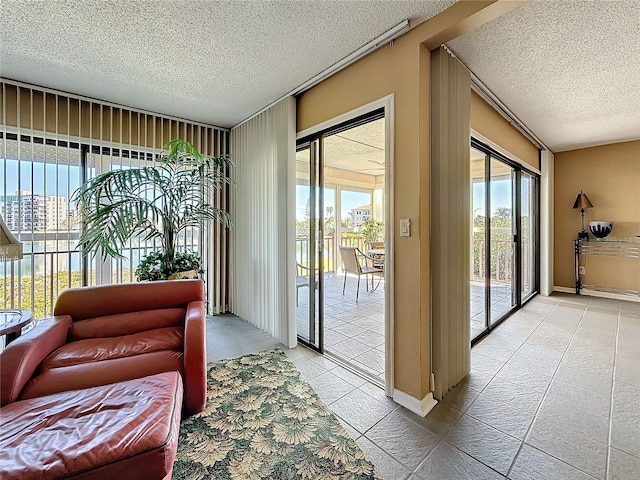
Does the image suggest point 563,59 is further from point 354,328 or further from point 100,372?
point 100,372

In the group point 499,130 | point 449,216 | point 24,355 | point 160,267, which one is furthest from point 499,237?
point 24,355

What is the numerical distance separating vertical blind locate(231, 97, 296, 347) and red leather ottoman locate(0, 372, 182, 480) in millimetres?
1653

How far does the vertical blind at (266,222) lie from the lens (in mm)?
2926

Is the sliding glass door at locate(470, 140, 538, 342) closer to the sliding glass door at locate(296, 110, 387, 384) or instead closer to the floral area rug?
the sliding glass door at locate(296, 110, 387, 384)

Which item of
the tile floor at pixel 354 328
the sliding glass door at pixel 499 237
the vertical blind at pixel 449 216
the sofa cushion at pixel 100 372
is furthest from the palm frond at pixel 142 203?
the sliding glass door at pixel 499 237

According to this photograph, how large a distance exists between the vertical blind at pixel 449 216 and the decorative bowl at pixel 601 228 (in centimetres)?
397

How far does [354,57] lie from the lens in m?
2.21

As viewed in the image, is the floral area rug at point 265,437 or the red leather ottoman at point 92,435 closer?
the red leather ottoman at point 92,435

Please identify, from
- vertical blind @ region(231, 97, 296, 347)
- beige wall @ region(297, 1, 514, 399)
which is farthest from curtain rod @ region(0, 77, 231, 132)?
beige wall @ region(297, 1, 514, 399)

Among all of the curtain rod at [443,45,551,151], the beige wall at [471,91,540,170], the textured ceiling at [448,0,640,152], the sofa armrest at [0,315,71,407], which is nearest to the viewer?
the sofa armrest at [0,315,71,407]

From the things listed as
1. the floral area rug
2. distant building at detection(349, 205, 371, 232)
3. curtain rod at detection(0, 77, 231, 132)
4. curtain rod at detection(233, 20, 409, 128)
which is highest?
curtain rod at detection(0, 77, 231, 132)

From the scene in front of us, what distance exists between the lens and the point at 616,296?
4.63 meters

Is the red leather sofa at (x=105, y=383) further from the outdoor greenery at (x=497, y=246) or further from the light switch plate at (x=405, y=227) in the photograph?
the outdoor greenery at (x=497, y=246)

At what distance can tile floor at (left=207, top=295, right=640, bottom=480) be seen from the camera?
4.85ft
